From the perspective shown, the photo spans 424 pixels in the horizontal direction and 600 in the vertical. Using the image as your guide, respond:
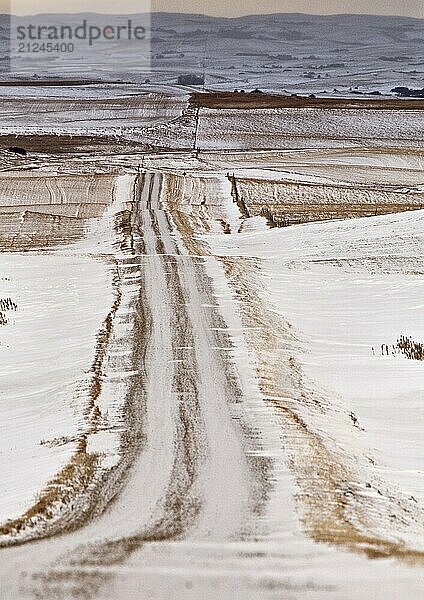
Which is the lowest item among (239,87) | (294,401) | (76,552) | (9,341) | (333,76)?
(76,552)

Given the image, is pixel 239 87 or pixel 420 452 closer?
pixel 420 452

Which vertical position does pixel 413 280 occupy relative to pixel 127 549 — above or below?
above

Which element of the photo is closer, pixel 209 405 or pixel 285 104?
pixel 209 405

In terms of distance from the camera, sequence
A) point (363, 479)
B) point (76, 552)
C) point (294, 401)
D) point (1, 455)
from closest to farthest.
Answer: point (76, 552), point (363, 479), point (1, 455), point (294, 401)

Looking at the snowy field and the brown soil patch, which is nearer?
the snowy field

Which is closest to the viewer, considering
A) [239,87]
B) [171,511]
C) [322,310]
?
[171,511]

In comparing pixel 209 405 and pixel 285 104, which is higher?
pixel 285 104

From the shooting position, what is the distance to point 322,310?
19.3 m

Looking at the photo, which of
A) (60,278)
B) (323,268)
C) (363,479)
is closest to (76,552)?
(363,479)

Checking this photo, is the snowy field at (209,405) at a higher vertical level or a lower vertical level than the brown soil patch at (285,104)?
lower

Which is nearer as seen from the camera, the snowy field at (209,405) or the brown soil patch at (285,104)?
the snowy field at (209,405)

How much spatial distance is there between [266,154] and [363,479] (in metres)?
46.7

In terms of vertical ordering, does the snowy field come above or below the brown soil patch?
below

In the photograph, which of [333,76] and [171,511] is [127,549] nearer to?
[171,511]
